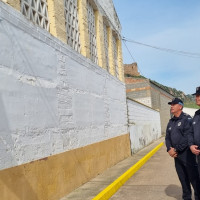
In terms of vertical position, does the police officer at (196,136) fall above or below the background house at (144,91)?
below

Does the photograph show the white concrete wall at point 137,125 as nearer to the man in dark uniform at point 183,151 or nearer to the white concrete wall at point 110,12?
the white concrete wall at point 110,12

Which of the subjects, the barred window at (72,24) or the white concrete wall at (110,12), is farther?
the white concrete wall at (110,12)

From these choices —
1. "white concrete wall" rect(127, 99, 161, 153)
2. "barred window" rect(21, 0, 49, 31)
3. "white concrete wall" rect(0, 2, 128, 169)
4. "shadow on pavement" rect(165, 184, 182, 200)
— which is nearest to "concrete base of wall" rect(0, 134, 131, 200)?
"white concrete wall" rect(0, 2, 128, 169)

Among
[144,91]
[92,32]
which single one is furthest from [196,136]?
[144,91]

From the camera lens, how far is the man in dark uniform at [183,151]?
15.3 feet

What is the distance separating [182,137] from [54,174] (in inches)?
96.4

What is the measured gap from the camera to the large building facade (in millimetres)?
4367

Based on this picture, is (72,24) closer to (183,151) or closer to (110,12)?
(110,12)

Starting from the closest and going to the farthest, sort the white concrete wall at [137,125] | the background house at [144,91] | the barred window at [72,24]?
the barred window at [72,24]
the white concrete wall at [137,125]
the background house at [144,91]

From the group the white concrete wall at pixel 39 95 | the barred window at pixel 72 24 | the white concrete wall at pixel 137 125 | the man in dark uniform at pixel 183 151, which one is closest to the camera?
the white concrete wall at pixel 39 95

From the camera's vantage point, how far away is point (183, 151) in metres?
4.78

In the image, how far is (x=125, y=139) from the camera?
11.8 meters

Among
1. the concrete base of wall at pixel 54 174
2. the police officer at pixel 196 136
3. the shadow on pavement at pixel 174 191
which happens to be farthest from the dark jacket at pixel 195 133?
the concrete base of wall at pixel 54 174

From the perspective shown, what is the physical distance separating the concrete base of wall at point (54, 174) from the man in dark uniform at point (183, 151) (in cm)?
219
